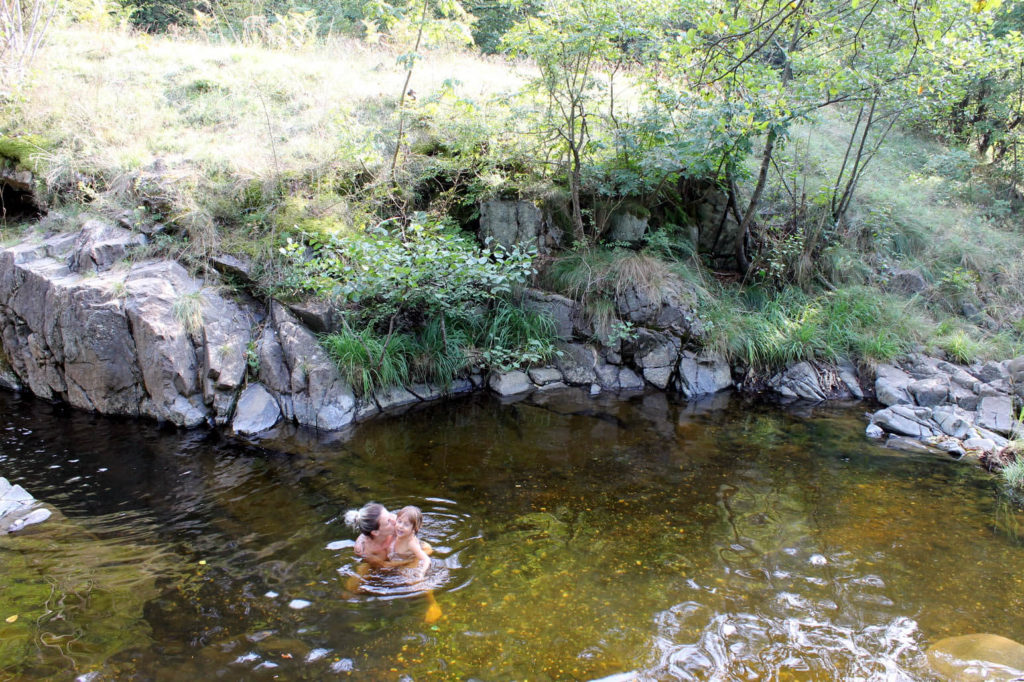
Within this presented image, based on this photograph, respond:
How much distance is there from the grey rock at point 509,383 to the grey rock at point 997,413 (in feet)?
16.0

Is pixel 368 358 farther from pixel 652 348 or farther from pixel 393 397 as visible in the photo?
pixel 652 348

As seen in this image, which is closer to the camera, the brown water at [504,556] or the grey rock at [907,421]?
the brown water at [504,556]

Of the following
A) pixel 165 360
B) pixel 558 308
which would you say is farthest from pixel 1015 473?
pixel 165 360

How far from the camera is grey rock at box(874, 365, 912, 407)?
23.1 feet

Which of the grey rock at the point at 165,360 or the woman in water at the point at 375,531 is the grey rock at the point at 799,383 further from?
the grey rock at the point at 165,360

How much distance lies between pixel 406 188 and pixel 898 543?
6780 mm

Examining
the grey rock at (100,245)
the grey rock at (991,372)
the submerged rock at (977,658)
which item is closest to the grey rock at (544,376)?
the submerged rock at (977,658)

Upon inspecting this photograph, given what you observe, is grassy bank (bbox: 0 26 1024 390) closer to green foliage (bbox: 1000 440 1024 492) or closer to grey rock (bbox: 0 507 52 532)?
green foliage (bbox: 1000 440 1024 492)

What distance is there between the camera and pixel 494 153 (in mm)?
8398

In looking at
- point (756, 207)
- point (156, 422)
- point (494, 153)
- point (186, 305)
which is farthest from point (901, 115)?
point (156, 422)

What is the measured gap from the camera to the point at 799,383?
759 cm

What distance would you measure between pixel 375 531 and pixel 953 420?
6.07 metres

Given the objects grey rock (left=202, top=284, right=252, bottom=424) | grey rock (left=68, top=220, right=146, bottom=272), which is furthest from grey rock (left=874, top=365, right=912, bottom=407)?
grey rock (left=68, top=220, right=146, bottom=272)

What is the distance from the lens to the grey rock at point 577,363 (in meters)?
7.59
